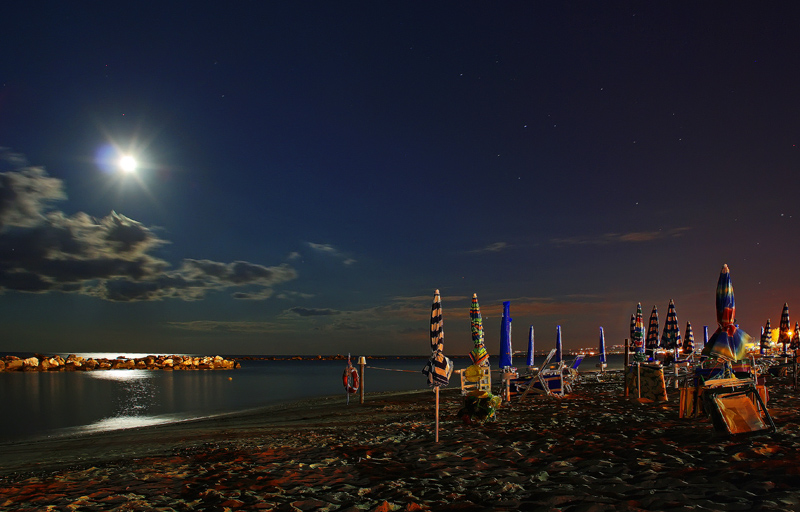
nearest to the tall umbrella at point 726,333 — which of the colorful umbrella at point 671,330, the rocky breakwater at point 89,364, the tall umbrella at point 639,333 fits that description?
the tall umbrella at point 639,333

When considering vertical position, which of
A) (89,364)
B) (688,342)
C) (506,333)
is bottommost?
(89,364)

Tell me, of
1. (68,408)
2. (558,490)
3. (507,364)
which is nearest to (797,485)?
(558,490)

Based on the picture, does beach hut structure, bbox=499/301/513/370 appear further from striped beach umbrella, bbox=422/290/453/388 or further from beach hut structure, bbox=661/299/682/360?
beach hut structure, bbox=661/299/682/360

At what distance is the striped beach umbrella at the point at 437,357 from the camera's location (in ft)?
25.0

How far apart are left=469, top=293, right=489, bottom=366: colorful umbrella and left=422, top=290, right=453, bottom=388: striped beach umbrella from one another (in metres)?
2.82

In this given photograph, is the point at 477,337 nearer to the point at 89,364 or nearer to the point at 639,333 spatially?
the point at 639,333

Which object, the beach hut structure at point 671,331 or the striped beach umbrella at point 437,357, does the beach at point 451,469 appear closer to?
the striped beach umbrella at point 437,357

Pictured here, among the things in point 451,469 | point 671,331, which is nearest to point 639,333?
point 671,331

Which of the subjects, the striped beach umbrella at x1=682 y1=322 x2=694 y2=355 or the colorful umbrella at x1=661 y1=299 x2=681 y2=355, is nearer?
the colorful umbrella at x1=661 y1=299 x2=681 y2=355

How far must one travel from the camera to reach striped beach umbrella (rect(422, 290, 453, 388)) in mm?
7621

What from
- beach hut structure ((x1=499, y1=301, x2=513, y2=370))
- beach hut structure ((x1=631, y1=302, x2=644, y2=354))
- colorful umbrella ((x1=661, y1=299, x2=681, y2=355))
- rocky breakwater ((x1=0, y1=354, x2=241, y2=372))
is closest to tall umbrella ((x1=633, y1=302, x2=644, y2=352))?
beach hut structure ((x1=631, y1=302, x2=644, y2=354))

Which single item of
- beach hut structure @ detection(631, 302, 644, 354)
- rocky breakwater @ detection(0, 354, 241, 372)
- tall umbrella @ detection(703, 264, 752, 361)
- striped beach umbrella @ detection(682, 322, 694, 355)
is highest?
tall umbrella @ detection(703, 264, 752, 361)

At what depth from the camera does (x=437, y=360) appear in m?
7.78

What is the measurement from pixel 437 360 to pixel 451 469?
2344 millimetres
